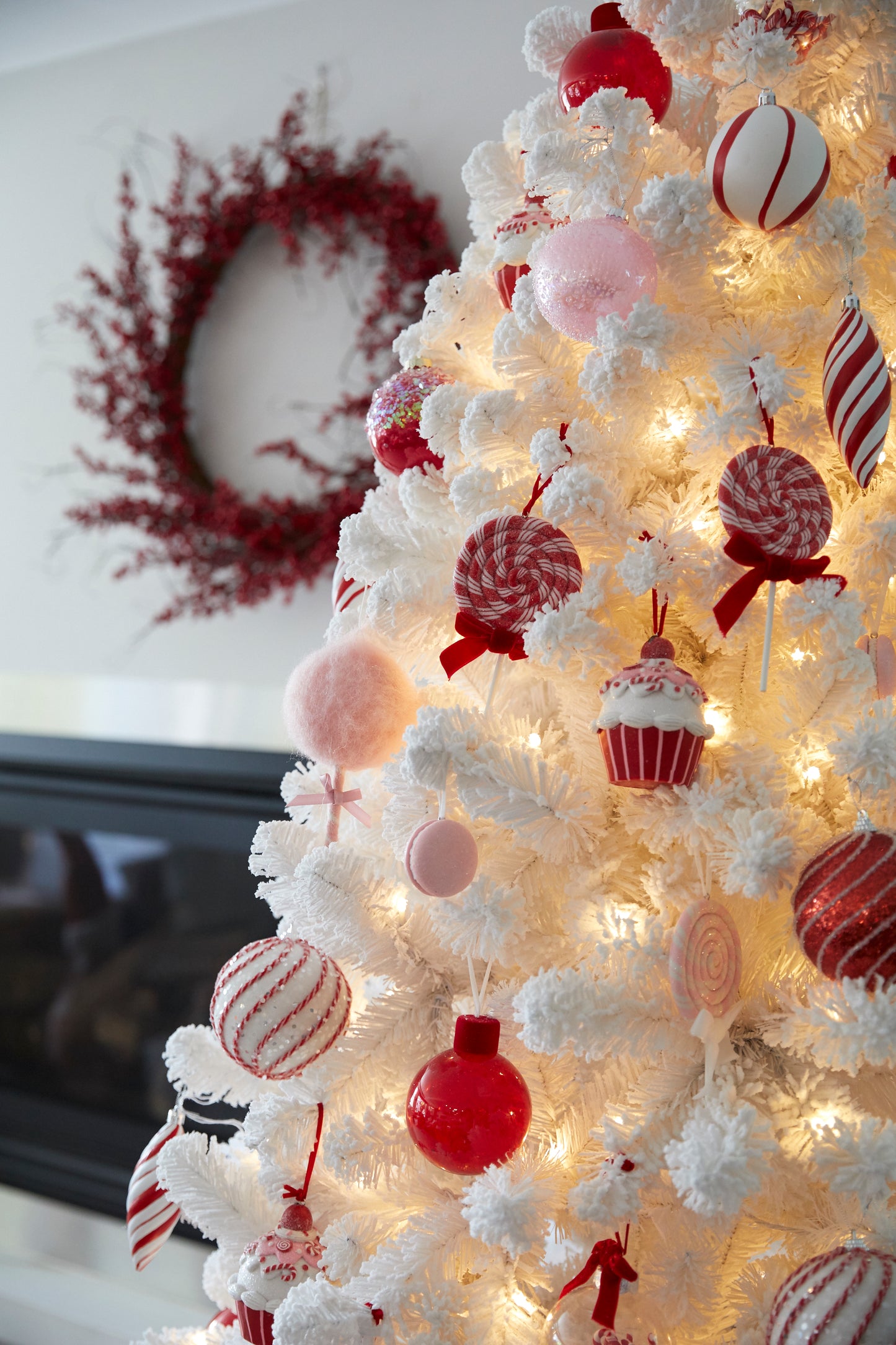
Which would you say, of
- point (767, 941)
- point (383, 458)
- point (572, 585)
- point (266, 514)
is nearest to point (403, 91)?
point (266, 514)

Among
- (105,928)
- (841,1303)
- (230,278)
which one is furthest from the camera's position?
(105,928)

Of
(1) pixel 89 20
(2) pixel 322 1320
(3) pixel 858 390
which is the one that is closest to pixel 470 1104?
(2) pixel 322 1320

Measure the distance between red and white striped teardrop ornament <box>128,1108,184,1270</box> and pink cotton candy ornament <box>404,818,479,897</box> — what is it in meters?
0.37

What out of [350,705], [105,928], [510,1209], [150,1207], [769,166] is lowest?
[105,928]

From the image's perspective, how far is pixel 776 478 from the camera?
544 mm

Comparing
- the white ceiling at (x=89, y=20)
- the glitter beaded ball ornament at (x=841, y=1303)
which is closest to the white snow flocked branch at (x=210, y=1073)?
the glitter beaded ball ornament at (x=841, y=1303)

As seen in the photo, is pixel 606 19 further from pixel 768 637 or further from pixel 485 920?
pixel 485 920

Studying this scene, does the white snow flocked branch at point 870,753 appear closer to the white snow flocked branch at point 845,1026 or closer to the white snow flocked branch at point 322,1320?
the white snow flocked branch at point 845,1026

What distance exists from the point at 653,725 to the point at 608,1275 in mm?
324

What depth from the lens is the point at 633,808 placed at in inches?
23.7

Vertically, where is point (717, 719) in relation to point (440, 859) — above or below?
above

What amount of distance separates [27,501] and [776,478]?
1.62 metres

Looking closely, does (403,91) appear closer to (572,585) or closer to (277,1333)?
(572,585)

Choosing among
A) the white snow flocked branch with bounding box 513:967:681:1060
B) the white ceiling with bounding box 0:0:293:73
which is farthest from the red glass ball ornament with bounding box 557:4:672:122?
the white ceiling with bounding box 0:0:293:73
